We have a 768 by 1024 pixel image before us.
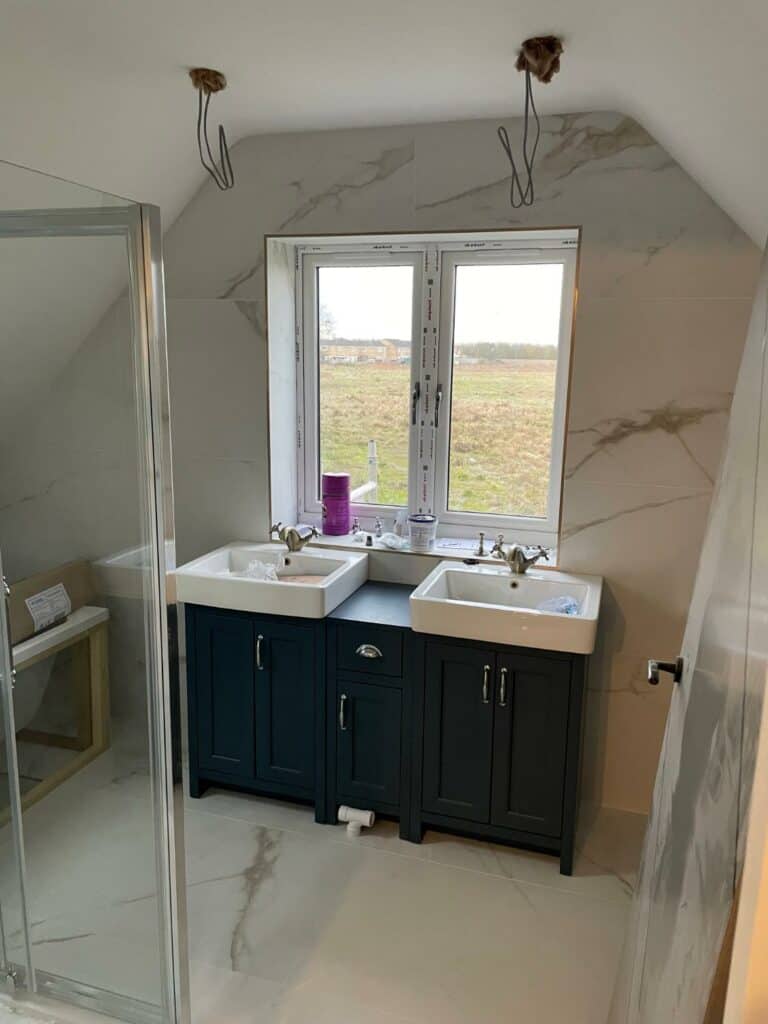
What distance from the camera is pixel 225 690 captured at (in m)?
2.86

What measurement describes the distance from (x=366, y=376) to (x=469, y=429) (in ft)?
1.53

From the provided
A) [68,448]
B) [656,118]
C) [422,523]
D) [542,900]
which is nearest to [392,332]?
[422,523]

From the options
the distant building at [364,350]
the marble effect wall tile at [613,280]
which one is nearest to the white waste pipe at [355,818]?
the marble effect wall tile at [613,280]

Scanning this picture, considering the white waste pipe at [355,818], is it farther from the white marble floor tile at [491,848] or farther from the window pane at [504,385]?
the window pane at [504,385]

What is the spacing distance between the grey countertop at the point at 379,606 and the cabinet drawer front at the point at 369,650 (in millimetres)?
33

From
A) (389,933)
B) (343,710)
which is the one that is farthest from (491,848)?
(343,710)

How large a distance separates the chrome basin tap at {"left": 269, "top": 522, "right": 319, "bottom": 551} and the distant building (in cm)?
71

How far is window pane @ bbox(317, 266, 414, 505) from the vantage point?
313cm

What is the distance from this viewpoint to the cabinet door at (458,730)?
2574 millimetres

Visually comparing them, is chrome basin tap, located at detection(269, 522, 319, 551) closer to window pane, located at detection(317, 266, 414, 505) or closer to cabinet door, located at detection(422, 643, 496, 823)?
window pane, located at detection(317, 266, 414, 505)

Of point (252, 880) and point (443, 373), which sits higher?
point (443, 373)

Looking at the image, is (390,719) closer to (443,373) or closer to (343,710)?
(343,710)

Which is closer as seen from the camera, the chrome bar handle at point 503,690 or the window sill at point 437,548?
the chrome bar handle at point 503,690

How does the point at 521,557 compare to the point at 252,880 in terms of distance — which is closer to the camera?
the point at 252,880
